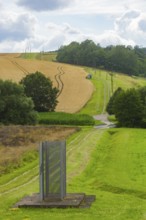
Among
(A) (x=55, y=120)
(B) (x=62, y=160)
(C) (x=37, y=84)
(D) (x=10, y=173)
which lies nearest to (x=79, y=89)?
(C) (x=37, y=84)

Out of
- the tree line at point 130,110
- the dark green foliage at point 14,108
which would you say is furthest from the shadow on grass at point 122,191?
the tree line at point 130,110

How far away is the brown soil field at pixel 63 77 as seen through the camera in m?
137

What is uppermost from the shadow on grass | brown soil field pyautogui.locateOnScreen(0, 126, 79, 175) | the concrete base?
the concrete base

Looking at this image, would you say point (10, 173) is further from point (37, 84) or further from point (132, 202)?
point (37, 84)

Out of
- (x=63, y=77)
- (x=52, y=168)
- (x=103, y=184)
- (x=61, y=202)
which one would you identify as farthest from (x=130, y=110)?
(x=61, y=202)

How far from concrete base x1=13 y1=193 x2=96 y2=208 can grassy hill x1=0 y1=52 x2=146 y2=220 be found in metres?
0.31

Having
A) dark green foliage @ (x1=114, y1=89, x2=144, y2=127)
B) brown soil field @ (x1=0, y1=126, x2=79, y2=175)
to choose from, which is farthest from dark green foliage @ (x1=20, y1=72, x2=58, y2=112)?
brown soil field @ (x1=0, y1=126, x2=79, y2=175)

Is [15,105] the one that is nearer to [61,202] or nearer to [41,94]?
[41,94]

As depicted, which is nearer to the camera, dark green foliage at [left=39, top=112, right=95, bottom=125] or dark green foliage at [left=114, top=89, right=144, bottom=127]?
dark green foliage at [left=114, top=89, right=144, bottom=127]

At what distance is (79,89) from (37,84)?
81.2 feet

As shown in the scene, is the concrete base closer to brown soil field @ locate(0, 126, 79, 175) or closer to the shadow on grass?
the shadow on grass

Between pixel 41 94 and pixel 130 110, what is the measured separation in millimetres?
34844

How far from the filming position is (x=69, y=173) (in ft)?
110

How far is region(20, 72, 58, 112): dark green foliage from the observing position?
414 ft
